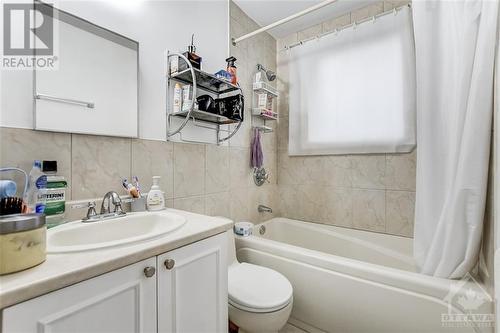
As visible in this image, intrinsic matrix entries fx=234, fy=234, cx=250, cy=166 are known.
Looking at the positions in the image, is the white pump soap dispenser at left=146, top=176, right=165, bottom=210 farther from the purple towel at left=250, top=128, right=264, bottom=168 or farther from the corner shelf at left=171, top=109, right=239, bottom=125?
the purple towel at left=250, top=128, right=264, bottom=168

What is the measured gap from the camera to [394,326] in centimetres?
113

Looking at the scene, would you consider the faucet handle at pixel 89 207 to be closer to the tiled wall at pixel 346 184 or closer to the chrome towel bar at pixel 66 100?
the chrome towel bar at pixel 66 100

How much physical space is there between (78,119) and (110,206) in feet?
1.33

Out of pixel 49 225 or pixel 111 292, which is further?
pixel 49 225

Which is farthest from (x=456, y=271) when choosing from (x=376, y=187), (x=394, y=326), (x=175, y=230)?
(x=175, y=230)

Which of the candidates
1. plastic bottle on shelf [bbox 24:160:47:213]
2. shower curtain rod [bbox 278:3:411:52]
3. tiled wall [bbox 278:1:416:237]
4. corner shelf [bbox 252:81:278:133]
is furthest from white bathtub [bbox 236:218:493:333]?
shower curtain rod [bbox 278:3:411:52]

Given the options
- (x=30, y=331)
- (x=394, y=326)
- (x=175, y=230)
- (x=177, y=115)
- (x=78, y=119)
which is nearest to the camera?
(x=30, y=331)

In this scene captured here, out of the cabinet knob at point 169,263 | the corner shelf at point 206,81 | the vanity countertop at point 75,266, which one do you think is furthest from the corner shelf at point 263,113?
the cabinet knob at point 169,263

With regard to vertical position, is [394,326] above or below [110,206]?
below

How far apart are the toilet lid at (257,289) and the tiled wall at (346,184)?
0.99m

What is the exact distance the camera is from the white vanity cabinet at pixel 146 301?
505mm

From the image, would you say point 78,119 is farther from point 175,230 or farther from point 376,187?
point 376,187

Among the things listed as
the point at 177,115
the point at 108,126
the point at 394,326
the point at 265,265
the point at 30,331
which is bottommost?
the point at 394,326

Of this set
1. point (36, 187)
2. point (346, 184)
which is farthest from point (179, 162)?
point (346, 184)
